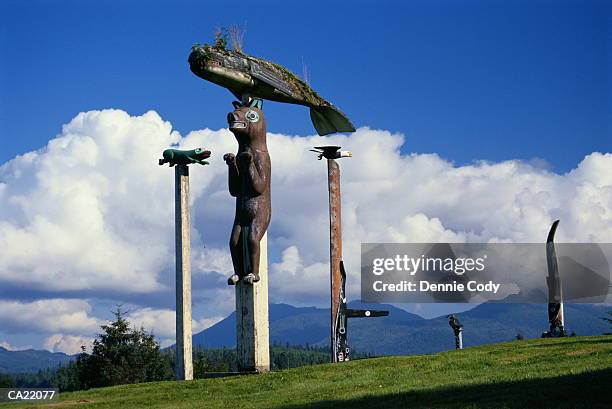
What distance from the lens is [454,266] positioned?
112 feet

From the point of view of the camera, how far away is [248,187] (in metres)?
23.0

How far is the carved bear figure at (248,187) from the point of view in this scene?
75.0 feet

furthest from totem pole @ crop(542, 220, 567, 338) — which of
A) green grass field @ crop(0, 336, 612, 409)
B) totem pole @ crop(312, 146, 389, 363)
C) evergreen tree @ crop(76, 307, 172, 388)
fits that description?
evergreen tree @ crop(76, 307, 172, 388)

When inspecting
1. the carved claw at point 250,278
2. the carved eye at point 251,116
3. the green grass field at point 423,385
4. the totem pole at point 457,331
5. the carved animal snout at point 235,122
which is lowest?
the green grass field at point 423,385

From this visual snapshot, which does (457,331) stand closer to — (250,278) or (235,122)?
(250,278)

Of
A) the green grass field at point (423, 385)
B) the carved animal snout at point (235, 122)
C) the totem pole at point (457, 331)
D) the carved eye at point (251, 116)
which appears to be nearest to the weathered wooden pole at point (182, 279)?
the green grass field at point (423, 385)

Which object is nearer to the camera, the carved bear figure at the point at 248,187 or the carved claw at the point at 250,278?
the carved claw at the point at 250,278

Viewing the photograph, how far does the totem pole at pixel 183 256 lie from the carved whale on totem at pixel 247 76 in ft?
6.25

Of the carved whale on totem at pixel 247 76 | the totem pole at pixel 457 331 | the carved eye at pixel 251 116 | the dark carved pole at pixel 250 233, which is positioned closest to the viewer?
the dark carved pole at pixel 250 233

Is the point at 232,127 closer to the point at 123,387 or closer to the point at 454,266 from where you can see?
the point at 123,387

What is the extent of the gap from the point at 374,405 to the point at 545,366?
4367mm

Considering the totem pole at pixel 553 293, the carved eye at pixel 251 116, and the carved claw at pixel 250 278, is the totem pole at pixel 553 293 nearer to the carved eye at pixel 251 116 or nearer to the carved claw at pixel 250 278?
the carved claw at pixel 250 278

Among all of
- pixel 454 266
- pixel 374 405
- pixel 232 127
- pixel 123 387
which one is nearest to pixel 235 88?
pixel 232 127

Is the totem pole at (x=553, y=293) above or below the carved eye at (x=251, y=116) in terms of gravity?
below
